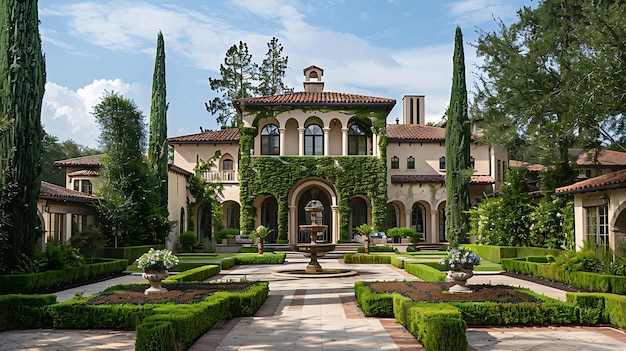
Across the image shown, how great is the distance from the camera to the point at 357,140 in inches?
1481

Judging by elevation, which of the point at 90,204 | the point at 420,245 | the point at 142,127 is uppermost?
the point at 142,127

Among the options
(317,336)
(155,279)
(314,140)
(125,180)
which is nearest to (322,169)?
(314,140)

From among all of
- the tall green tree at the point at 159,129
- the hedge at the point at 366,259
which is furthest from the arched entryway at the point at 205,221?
the hedge at the point at 366,259

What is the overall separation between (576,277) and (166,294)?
1065 centimetres

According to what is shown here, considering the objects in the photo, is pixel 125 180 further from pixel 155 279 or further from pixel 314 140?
pixel 155 279

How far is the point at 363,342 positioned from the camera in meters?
9.09

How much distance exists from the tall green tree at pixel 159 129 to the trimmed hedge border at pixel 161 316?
58.3 ft

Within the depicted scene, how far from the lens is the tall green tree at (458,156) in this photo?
29.5 meters

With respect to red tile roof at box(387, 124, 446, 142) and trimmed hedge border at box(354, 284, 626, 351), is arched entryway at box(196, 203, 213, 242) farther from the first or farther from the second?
trimmed hedge border at box(354, 284, 626, 351)

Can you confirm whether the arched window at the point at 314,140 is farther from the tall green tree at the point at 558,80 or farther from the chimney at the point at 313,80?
the tall green tree at the point at 558,80

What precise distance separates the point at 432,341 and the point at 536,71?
20.3m

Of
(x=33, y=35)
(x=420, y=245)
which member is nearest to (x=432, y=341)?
(x=33, y=35)

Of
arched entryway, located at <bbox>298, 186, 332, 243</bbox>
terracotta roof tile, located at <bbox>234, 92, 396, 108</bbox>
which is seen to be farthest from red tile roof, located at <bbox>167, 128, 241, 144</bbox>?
arched entryway, located at <bbox>298, 186, 332, 243</bbox>

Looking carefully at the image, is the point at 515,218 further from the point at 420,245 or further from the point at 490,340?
the point at 490,340
